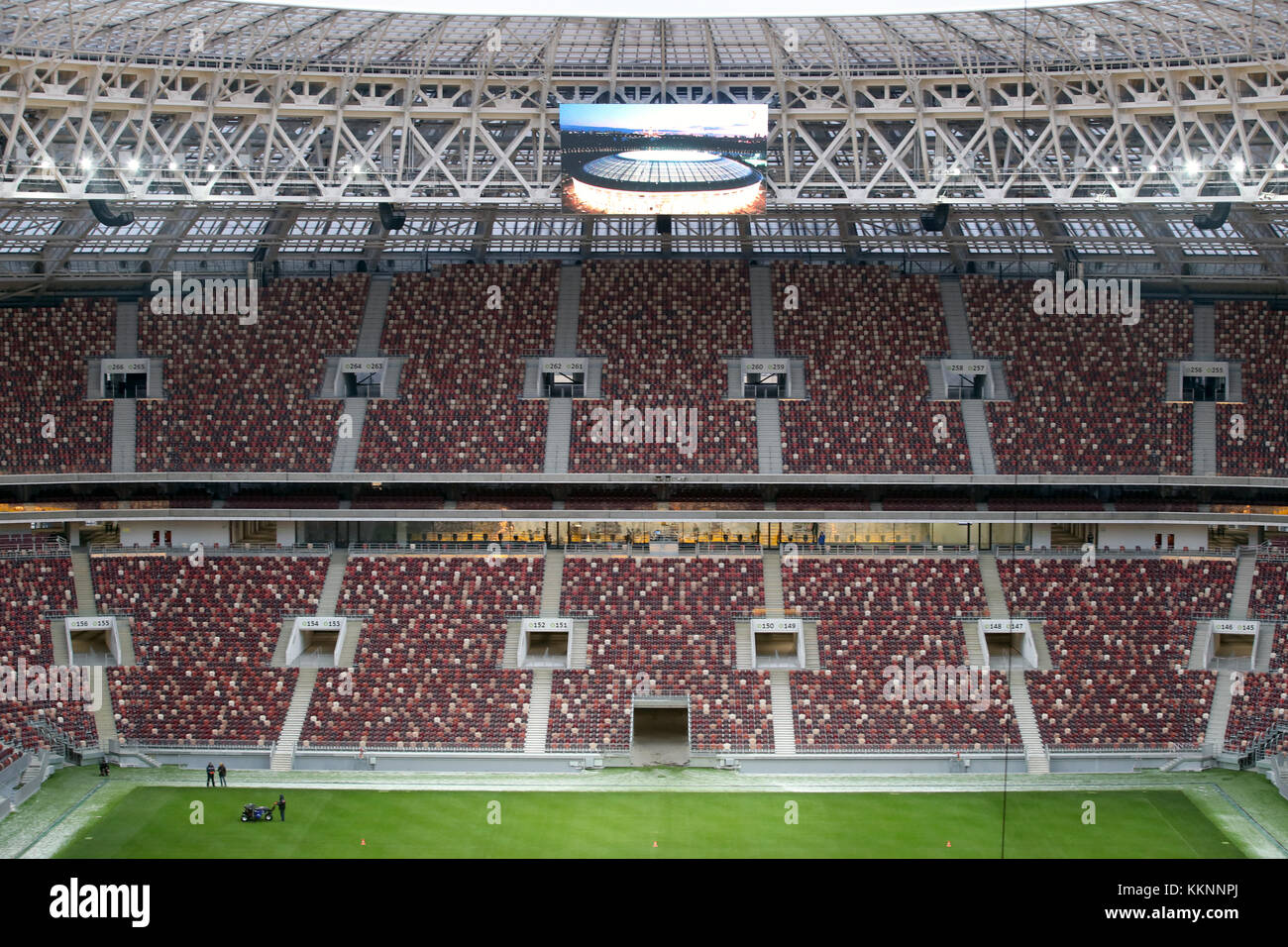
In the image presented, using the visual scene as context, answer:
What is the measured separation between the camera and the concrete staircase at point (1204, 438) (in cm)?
4291

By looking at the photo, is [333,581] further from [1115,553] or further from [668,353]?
[1115,553]

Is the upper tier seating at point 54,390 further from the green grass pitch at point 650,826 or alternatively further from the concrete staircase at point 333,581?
the green grass pitch at point 650,826

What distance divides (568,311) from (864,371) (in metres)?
11.4

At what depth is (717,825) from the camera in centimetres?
3159

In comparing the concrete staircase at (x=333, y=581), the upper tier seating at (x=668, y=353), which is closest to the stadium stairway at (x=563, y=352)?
the upper tier seating at (x=668, y=353)

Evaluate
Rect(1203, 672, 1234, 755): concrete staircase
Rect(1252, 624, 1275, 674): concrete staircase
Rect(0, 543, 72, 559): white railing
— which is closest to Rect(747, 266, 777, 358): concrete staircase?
Rect(1203, 672, 1234, 755): concrete staircase

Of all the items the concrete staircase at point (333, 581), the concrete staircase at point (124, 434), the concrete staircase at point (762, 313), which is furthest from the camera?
the concrete staircase at point (762, 313)

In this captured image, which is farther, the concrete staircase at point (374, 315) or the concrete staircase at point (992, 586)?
the concrete staircase at point (374, 315)

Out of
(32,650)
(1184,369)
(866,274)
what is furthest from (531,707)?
(1184,369)

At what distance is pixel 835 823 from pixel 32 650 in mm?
24833

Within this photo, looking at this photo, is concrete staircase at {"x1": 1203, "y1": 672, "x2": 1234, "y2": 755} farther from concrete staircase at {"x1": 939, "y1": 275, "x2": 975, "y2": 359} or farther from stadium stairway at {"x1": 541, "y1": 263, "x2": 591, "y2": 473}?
stadium stairway at {"x1": 541, "y1": 263, "x2": 591, "y2": 473}

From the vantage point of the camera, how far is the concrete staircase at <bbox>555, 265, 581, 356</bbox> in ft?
152

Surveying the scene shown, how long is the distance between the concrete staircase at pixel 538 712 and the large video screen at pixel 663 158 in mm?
14208
